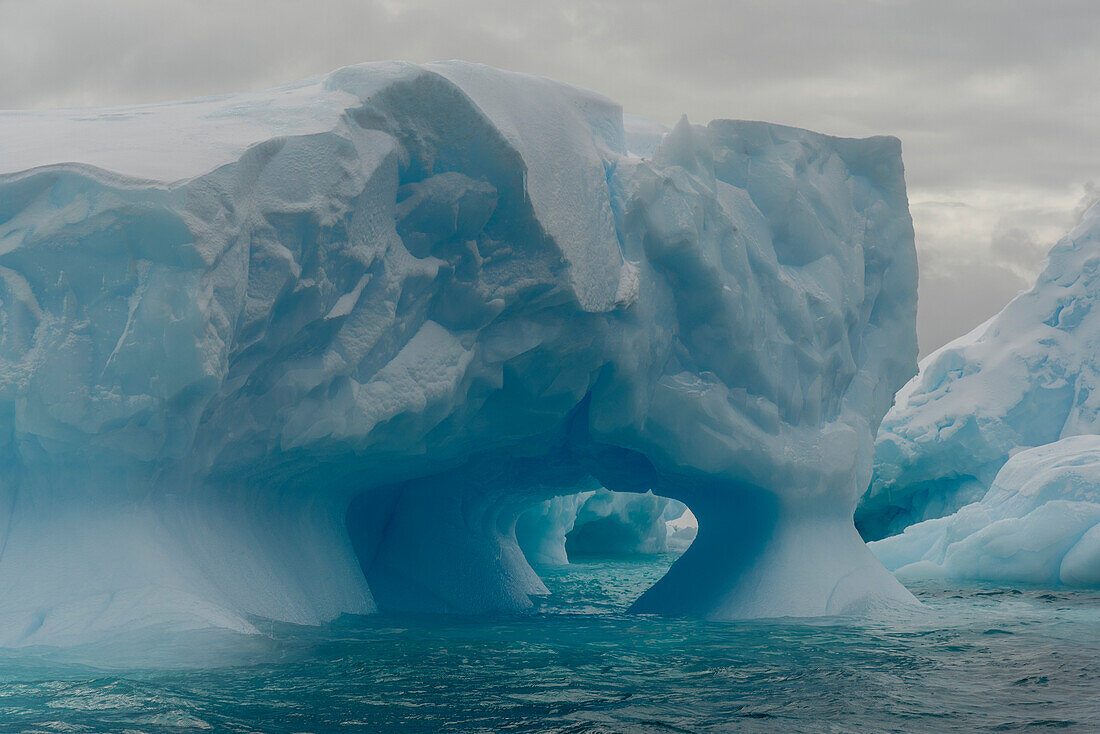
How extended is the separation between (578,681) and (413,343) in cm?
300

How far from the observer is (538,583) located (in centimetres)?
1366

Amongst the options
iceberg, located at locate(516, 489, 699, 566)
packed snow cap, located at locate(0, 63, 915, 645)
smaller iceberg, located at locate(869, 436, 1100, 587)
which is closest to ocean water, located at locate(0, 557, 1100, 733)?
packed snow cap, located at locate(0, 63, 915, 645)

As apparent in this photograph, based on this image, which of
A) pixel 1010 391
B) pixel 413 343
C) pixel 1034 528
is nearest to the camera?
pixel 413 343

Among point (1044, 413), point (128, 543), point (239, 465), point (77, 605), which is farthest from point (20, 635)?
point (1044, 413)

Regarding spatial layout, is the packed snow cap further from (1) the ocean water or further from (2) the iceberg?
(2) the iceberg

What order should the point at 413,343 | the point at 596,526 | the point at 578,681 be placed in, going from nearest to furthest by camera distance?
the point at 578,681
the point at 413,343
the point at 596,526

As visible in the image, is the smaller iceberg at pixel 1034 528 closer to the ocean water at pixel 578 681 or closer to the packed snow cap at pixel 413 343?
the packed snow cap at pixel 413 343

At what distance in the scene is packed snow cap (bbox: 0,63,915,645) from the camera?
592cm

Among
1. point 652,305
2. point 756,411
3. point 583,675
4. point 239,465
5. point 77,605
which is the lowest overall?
point 583,675

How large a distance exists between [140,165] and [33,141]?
1.09 metres

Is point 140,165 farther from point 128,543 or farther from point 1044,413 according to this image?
point 1044,413

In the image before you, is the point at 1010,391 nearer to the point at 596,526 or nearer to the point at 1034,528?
the point at 1034,528

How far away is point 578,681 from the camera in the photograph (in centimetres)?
570

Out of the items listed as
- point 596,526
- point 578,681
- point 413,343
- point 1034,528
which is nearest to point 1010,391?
point 1034,528
